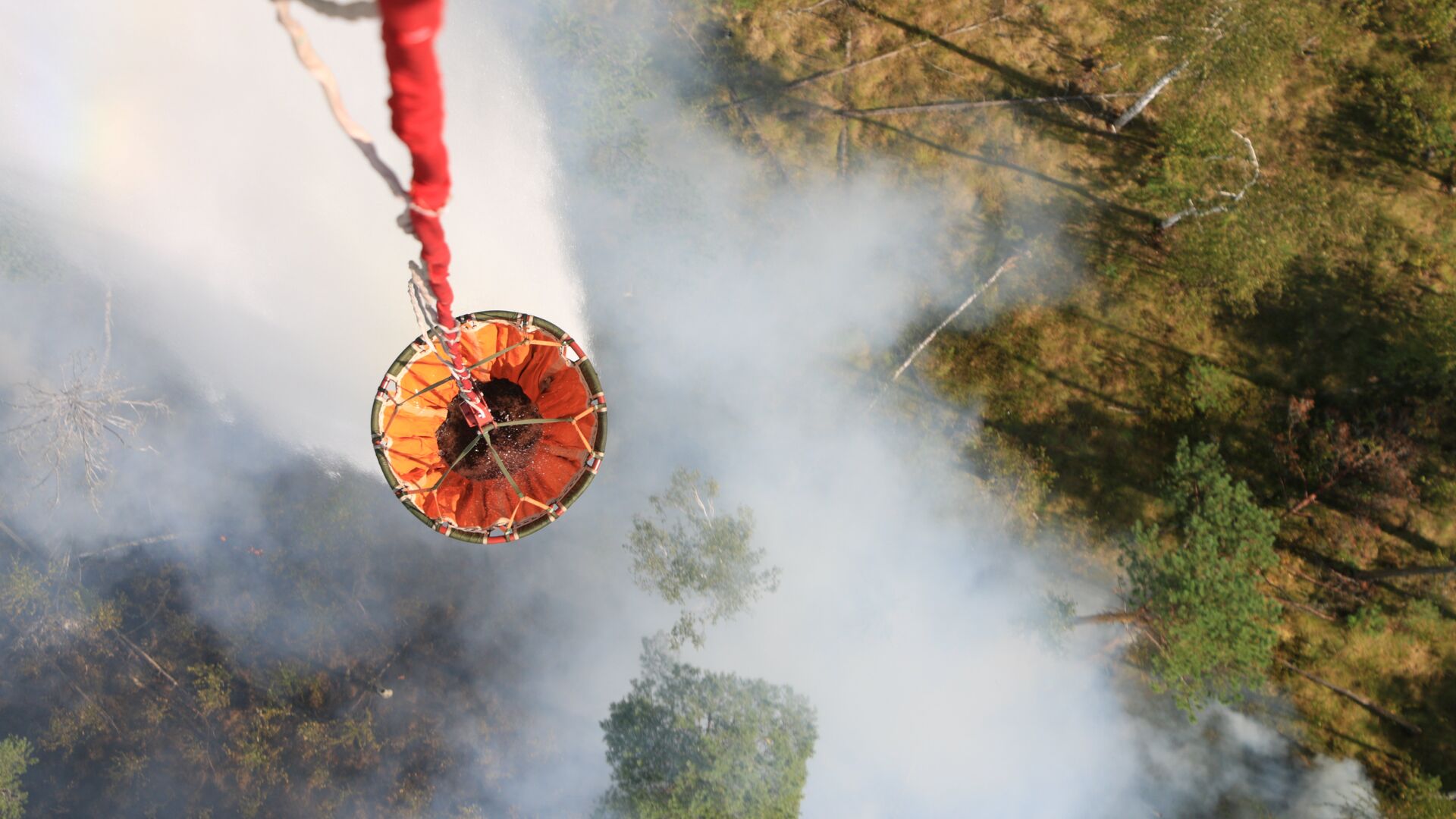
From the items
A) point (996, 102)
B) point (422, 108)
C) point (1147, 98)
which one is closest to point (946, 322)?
point (996, 102)

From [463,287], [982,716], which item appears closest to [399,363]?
[463,287]

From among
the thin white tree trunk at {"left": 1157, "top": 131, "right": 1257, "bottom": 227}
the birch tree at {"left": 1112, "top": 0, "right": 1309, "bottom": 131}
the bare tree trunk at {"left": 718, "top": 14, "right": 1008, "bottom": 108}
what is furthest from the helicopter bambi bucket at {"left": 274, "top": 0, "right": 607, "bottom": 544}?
the birch tree at {"left": 1112, "top": 0, "right": 1309, "bottom": 131}

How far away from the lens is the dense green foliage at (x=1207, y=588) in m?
10.4

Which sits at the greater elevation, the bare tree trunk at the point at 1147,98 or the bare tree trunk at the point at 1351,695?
the bare tree trunk at the point at 1147,98

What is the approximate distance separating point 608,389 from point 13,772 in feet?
34.1

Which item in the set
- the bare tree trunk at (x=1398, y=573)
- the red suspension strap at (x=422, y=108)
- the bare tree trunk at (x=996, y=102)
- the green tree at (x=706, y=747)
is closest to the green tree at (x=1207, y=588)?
the bare tree trunk at (x=1398, y=573)

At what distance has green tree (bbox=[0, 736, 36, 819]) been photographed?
1141 centimetres

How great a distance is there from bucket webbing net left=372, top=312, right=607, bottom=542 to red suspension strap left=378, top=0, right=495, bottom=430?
367cm

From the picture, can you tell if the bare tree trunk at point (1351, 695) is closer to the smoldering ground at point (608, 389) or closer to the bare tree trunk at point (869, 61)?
the smoldering ground at point (608, 389)

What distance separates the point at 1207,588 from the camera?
1047cm

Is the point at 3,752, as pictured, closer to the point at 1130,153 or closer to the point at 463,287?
the point at 463,287

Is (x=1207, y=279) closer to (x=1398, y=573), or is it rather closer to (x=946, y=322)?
(x=946, y=322)

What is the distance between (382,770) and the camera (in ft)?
38.4

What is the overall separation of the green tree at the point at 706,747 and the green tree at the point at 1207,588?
5.13 metres
